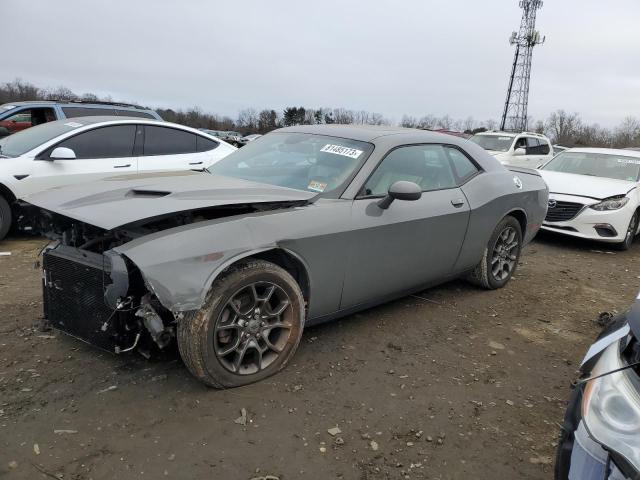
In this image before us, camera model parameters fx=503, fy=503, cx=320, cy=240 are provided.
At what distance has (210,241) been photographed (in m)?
2.75

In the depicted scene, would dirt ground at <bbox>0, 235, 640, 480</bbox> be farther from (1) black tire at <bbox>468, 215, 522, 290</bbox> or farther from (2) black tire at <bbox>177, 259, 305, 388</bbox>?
(1) black tire at <bbox>468, 215, 522, 290</bbox>

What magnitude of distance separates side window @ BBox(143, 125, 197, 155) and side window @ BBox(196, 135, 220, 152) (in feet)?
0.21

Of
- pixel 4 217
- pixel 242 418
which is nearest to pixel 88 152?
pixel 4 217

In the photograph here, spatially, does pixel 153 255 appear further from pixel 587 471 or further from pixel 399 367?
pixel 587 471

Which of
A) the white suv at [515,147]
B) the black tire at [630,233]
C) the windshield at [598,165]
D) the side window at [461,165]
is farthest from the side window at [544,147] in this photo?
the side window at [461,165]

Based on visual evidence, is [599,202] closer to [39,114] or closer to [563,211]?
[563,211]

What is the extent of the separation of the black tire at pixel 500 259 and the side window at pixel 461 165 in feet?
2.04

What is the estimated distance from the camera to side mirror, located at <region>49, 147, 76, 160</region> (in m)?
5.76

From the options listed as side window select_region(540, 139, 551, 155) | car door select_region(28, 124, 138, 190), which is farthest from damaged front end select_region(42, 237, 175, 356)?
side window select_region(540, 139, 551, 155)

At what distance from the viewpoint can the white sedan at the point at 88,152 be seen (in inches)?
228

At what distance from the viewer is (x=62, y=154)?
5758mm

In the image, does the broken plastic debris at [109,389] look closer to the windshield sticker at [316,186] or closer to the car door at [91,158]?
the windshield sticker at [316,186]

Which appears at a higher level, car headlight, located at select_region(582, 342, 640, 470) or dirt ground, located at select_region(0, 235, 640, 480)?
car headlight, located at select_region(582, 342, 640, 470)

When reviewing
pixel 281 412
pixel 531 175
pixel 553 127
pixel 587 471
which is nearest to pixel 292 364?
Result: pixel 281 412
